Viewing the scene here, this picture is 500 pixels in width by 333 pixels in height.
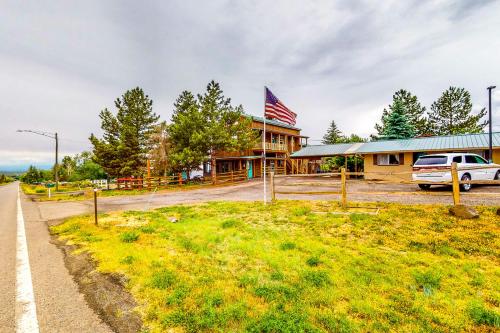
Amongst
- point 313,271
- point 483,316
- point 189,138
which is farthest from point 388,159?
point 483,316

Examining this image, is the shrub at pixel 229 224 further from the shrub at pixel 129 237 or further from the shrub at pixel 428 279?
the shrub at pixel 428 279

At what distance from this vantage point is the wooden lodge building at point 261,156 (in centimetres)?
3234

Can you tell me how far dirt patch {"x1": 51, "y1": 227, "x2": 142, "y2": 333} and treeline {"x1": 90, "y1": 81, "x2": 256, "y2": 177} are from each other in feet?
58.8

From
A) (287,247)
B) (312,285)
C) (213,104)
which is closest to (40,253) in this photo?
(287,247)

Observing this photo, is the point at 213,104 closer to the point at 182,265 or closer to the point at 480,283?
the point at 182,265

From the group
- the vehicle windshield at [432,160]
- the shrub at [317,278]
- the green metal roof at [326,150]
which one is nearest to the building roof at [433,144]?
the green metal roof at [326,150]

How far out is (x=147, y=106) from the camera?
29203mm

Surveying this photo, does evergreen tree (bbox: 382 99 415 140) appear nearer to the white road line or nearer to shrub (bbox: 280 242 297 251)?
shrub (bbox: 280 242 297 251)

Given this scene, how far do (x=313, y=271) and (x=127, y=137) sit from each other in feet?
92.0

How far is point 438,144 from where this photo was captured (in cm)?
2075

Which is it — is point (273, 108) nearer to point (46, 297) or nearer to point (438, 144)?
point (46, 297)

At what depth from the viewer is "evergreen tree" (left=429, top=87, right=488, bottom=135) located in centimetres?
3888

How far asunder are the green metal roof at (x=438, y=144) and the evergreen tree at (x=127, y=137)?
24097 millimetres

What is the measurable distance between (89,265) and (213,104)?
2217 cm
